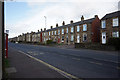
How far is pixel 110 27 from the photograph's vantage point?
2616 cm

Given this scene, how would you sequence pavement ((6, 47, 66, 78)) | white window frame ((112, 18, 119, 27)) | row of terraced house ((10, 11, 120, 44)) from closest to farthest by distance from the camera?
pavement ((6, 47, 66, 78)) → white window frame ((112, 18, 119, 27)) → row of terraced house ((10, 11, 120, 44))

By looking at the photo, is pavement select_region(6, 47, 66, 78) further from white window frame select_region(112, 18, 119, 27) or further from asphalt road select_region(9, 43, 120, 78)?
white window frame select_region(112, 18, 119, 27)

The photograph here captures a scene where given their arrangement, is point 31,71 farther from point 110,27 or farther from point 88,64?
point 110,27

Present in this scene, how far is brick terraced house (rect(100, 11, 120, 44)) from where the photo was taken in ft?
81.3

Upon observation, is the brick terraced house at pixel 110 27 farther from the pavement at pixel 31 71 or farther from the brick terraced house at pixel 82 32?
the pavement at pixel 31 71

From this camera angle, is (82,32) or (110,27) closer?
(110,27)

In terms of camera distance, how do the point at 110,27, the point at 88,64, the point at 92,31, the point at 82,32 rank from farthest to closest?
1. the point at 82,32
2. the point at 92,31
3. the point at 110,27
4. the point at 88,64

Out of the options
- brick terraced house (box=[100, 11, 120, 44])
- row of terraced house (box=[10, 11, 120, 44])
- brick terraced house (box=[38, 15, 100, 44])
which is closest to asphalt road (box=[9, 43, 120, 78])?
brick terraced house (box=[100, 11, 120, 44])

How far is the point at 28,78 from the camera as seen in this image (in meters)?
5.14

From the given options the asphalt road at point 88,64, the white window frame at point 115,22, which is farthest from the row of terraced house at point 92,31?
the asphalt road at point 88,64

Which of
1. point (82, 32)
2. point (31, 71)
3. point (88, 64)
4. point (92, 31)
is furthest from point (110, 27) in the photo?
point (31, 71)

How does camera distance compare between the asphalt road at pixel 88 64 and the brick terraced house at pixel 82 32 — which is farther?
the brick terraced house at pixel 82 32

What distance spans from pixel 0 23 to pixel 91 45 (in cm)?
1994

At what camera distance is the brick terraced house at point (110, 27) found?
2478 cm
